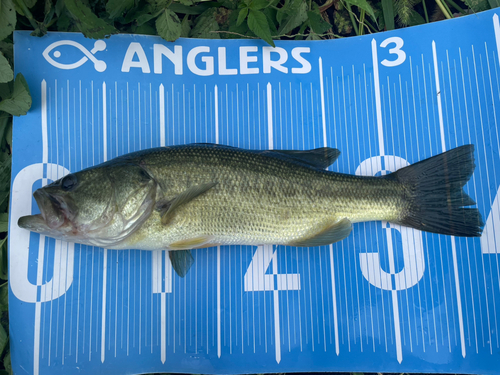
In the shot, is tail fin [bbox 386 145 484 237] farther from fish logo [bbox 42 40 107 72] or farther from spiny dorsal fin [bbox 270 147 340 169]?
fish logo [bbox 42 40 107 72]

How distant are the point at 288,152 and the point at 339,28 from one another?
1.29m

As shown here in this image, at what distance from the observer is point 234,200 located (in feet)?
6.22

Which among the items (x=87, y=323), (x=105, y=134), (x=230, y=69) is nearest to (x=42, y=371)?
(x=87, y=323)

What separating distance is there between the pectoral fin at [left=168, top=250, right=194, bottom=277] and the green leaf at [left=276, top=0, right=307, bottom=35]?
190 cm

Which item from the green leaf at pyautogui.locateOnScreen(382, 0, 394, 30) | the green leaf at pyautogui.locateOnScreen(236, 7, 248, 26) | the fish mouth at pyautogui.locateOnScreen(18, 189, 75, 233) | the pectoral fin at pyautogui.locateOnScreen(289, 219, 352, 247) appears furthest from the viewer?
the green leaf at pyautogui.locateOnScreen(382, 0, 394, 30)

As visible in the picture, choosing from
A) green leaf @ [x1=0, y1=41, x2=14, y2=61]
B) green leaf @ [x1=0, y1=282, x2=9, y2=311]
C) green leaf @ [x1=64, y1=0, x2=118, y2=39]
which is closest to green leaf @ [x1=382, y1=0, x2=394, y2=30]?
green leaf @ [x1=64, y1=0, x2=118, y2=39]

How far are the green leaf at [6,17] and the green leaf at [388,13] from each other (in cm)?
280

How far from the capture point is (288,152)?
213cm

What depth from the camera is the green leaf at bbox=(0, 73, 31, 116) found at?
2.14 m

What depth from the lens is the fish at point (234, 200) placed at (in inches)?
71.5

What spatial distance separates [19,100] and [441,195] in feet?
10.2

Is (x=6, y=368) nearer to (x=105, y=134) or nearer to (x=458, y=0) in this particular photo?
(x=105, y=134)

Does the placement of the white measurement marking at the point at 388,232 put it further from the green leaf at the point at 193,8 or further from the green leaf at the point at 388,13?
the green leaf at the point at 193,8

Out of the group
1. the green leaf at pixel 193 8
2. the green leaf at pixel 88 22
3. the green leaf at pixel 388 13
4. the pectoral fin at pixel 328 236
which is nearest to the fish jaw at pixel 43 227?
the green leaf at pixel 88 22
